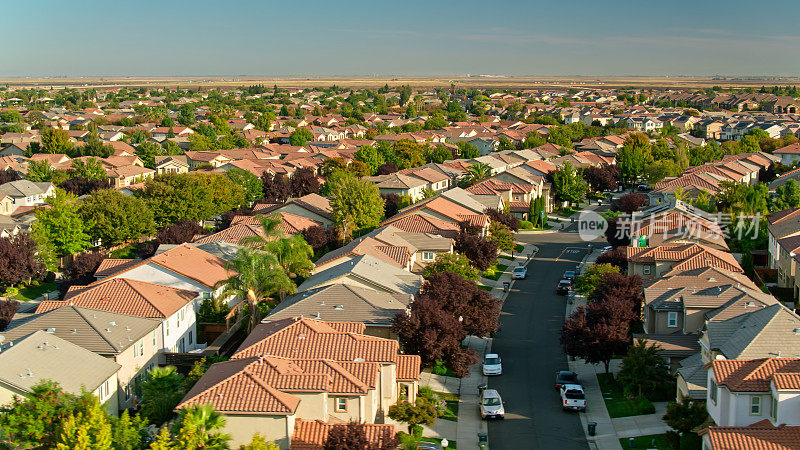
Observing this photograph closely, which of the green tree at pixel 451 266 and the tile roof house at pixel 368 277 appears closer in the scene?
the tile roof house at pixel 368 277

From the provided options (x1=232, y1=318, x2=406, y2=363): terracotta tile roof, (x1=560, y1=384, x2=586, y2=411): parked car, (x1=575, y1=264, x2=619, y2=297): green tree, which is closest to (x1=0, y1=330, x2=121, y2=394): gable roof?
(x1=232, y1=318, x2=406, y2=363): terracotta tile roof

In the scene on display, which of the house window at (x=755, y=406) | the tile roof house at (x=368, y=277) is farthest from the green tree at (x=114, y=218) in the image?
the house window at (x=755, y=406)

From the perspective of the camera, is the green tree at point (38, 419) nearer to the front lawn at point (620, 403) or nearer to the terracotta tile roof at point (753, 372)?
the front lawn at point (620, 403)

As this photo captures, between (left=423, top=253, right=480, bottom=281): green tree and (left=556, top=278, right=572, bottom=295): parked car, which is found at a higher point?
(left=423, top=253, right=480, bottom=281): green tree

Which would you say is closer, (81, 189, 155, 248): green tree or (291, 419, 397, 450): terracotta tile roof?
(291, 419, 397, 450): terracotta tile roof

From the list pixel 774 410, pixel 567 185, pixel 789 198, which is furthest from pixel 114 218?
pixel 789 198

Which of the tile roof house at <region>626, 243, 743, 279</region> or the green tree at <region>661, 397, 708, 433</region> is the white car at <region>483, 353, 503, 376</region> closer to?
the green tree at <region>661, 397, 708, 433</region>

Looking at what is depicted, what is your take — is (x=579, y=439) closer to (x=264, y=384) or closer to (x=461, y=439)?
(x=461, y=439)

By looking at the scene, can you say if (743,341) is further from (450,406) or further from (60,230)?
(60,230)
